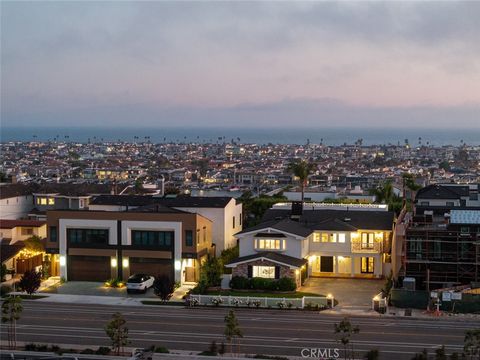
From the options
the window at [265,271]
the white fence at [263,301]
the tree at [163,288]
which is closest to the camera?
the white fence at [263,301]

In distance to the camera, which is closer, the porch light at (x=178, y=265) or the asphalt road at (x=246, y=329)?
the asphalt road at (x=246, y=329)

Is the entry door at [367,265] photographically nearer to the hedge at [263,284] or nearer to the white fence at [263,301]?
the hedge at [263,284]

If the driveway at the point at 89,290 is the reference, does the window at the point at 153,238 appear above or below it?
above

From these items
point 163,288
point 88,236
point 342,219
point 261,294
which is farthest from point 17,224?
point 342,219

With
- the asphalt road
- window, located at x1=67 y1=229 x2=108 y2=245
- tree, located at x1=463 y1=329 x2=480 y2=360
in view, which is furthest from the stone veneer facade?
Result: tree, located at x1=463 y1=329 x2=480 y2=360

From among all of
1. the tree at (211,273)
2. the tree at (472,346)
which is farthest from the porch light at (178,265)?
the tree at (472,346)

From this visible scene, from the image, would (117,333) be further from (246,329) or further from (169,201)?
(169,201)
